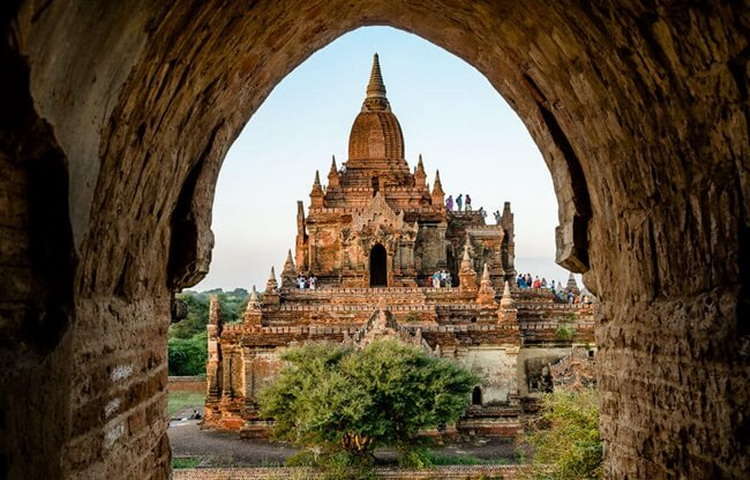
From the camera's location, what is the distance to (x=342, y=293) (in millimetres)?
30344

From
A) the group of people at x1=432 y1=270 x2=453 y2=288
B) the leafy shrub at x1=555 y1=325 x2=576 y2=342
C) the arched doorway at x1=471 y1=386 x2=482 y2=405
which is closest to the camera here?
the arched doorway at x1=471 y1=386 x2=482 y2=405

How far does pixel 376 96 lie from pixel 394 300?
645 inches

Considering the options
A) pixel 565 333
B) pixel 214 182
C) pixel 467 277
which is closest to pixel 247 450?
pixel 565 333

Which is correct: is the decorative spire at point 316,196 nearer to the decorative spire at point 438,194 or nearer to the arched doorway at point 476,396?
the decorative spire at point 438,194

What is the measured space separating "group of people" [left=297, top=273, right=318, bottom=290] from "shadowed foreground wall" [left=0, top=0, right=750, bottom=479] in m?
28.5

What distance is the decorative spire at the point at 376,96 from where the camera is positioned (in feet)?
139

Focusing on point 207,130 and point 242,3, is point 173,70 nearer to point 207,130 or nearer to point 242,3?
point 242,3

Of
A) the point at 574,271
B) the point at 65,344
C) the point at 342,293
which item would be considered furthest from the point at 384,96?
the point at 65,344

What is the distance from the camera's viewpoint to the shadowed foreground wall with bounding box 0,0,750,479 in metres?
3.48

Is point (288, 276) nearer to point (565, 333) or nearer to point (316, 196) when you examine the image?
point (316, 196)

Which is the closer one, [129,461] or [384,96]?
[129,461]

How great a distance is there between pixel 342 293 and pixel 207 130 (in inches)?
965

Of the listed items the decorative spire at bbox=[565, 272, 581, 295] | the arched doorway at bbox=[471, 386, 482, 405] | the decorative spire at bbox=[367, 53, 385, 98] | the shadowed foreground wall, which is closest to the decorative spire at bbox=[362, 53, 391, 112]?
the decorative spire at bbox=[367, 53, 385, 98]

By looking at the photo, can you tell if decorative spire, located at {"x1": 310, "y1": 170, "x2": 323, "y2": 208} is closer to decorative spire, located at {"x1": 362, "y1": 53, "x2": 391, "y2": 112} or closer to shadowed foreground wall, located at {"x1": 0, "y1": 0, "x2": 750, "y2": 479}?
decorative spire, located at {"x1": 362, "y1": 53, "x2": 391, "y2": 112}
